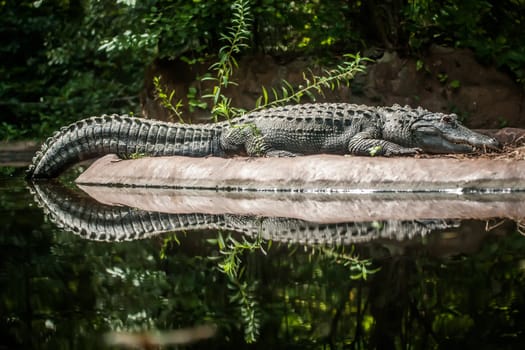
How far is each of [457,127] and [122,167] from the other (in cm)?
296

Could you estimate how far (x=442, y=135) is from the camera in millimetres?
6246

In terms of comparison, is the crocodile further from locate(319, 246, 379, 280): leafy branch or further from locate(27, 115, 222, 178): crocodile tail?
locate(319, 246, 379, 280): leafy branch

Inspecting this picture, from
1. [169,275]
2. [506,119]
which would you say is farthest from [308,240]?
[506,119]

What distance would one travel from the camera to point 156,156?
6.97 m

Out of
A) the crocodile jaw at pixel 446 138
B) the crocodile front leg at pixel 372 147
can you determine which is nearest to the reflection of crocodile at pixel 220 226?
the crocodile front leg at pixel 372 147

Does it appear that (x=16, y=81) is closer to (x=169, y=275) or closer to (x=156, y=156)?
(x=156, y=156)

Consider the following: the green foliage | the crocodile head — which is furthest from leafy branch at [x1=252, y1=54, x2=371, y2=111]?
the green foliage

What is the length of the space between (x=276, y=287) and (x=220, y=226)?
1586mm

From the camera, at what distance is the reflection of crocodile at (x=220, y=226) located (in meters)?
2.91

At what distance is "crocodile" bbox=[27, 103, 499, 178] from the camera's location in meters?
6.25

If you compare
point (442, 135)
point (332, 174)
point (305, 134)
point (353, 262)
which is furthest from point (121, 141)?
point (353, 262)

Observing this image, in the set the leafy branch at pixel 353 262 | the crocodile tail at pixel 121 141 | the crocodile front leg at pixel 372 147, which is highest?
the leafy branch at pixel 353 262

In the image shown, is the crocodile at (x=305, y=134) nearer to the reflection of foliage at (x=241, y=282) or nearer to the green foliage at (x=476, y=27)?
the green foliage at (x=476, y=27)

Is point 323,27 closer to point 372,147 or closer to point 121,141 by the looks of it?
point 121,141
